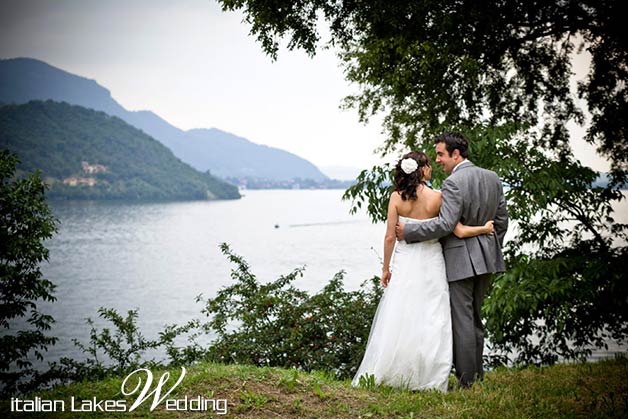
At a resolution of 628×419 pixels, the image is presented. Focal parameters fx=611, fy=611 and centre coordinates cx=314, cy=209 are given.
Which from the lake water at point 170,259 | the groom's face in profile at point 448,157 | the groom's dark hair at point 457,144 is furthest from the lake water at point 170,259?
the groom's dark hair at point 457,144

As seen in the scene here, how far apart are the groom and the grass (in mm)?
358

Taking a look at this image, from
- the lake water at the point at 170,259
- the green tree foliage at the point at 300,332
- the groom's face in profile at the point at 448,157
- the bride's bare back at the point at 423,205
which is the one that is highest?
the groom's face in profile at the point at 448,157

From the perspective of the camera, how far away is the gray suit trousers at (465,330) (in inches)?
220

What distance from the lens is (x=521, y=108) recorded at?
44.5 feet

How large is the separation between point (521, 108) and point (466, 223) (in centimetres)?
888

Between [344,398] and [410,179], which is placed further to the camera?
[410,179]

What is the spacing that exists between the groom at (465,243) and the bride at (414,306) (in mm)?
89

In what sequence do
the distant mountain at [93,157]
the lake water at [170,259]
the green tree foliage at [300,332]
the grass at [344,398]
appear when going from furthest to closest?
the distant mountain at [93,157]
the lake water at [170,259]
the green tree foliage at [300,332]
the grass at [344,398]

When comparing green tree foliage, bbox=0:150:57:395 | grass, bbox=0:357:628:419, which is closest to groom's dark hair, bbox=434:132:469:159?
grass, bbox=0:357:628:419

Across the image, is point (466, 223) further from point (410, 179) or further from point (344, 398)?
A: point (344, 398)

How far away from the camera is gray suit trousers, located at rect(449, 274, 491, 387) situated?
18.3 ft

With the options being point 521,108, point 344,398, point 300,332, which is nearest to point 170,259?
point 521,108

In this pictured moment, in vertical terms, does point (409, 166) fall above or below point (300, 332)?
above

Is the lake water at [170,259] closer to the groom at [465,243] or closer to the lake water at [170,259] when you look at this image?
the lake water at [170,259]
